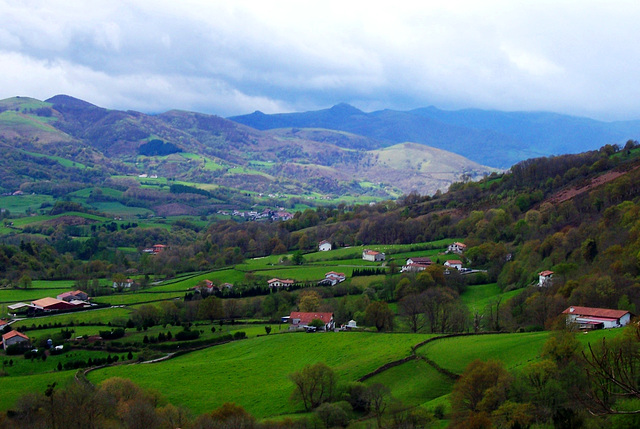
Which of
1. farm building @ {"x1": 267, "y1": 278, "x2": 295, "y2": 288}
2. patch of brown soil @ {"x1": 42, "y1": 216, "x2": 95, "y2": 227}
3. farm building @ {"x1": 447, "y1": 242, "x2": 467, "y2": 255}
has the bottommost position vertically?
farm building @ {"x1": 267, "y1": 278, "x2": 295, "y2": 288}

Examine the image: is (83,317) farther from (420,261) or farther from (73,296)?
(420,261)

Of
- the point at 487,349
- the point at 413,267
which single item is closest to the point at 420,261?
the point at 413,267

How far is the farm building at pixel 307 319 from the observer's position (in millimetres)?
66000

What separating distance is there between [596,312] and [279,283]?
49.9 m

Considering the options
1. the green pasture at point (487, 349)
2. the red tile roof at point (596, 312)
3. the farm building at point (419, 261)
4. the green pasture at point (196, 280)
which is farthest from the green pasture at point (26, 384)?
the farm building at point (419, 261)

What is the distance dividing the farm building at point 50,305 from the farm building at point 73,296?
167 inches

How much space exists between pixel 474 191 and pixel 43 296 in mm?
97850

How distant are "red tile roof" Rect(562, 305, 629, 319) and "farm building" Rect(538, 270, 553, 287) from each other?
16.6m

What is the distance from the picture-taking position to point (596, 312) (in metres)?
50.5

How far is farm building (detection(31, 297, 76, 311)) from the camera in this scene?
78.6 m

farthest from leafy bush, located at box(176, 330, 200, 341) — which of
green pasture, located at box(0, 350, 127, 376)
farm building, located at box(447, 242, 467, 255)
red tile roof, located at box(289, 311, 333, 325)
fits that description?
farm building, located at box(447, 242, 467, 255)

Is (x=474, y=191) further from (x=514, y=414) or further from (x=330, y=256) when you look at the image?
(x=514, y=414)

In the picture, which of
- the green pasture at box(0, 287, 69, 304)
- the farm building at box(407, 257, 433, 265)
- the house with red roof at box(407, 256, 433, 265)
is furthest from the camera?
the house with red roof at box(407, 256, 433, 265)

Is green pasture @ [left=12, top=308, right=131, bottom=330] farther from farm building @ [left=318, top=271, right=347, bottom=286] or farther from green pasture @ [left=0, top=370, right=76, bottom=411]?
farm building @ [left=318, top=271, right=347, bottom=286]
